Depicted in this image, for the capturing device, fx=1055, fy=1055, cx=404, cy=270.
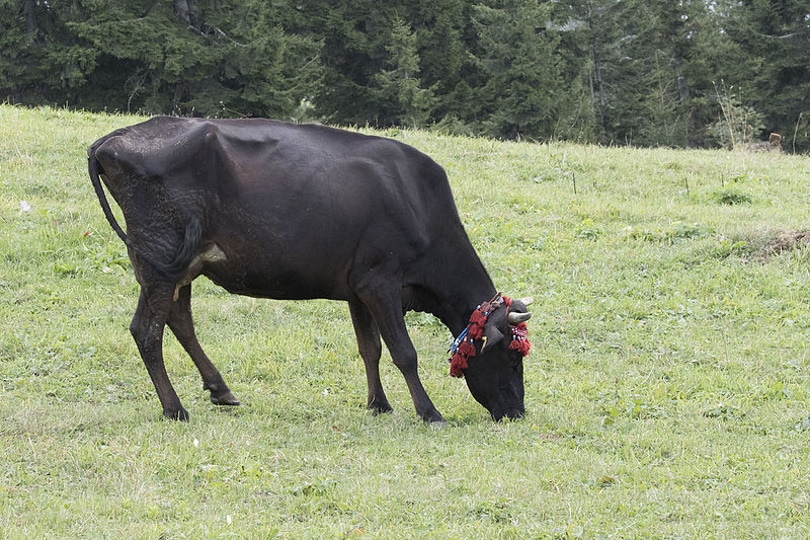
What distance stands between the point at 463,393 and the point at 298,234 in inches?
85.9

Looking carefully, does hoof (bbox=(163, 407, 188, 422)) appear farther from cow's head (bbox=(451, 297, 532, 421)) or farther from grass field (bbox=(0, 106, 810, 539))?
cow's head (bbox=(451, 297, 532, 421))

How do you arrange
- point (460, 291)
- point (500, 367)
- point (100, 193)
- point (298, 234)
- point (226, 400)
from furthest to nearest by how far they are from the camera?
point (460, 291) < point (226, 400) < point (500, 367) < point (298, 234) < point (100, 193)

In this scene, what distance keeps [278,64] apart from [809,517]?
2705cm

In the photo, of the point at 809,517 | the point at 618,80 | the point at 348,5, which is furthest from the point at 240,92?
the point at 809,517

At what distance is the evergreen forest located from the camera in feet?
101

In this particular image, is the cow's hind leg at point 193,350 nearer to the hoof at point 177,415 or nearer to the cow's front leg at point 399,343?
the hoof at point 177,415

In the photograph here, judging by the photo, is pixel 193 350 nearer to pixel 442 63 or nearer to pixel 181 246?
pixel 181 246

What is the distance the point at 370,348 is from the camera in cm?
883

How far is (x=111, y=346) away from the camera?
31.7ft

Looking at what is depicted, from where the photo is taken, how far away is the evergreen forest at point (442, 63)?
30.7 metres

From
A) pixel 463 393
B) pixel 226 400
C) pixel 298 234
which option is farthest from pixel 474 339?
pixel 226 400

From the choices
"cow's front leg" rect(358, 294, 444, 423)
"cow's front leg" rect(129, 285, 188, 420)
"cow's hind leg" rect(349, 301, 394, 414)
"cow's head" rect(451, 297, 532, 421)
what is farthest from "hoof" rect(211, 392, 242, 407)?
"cow's head" rect(451, 297, 532, 421)

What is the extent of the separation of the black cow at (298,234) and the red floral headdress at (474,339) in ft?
0.10

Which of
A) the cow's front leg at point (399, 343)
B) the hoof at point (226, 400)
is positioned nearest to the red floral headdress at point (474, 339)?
the cow's front leg at point (399, 343)
